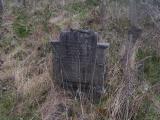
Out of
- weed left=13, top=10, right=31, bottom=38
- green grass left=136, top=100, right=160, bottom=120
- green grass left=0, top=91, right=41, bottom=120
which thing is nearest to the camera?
green grass left=136, top=100, right=160, bottom=120

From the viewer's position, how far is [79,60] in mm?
4793

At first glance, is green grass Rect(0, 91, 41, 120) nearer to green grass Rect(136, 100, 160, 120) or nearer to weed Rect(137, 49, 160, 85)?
green grass Rect(136, 100, 160, 120)

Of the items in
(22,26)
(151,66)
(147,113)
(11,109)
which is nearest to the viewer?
(147,113)

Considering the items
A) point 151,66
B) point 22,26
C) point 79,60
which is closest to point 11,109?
point 79,60

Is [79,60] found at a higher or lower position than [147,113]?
higher

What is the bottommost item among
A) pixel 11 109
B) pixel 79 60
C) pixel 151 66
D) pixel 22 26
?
pixel 11 109

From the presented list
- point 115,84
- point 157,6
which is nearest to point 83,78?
point 115,84

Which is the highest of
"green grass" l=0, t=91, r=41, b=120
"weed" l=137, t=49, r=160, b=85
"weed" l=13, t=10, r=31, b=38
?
"weed" l=13, t=10, r=31, b=38

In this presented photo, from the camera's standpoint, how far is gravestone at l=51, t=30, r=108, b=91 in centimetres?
465

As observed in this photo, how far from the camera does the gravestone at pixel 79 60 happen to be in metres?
4.65

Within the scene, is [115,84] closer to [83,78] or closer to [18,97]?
[83,78]

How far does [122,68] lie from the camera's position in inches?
197

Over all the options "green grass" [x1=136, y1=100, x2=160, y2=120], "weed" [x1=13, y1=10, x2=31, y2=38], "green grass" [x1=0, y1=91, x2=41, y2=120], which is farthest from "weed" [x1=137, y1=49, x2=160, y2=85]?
"weed" [x1=13, y1=10, x2=31, y2=38]

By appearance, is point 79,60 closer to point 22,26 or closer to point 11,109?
point 11,109
